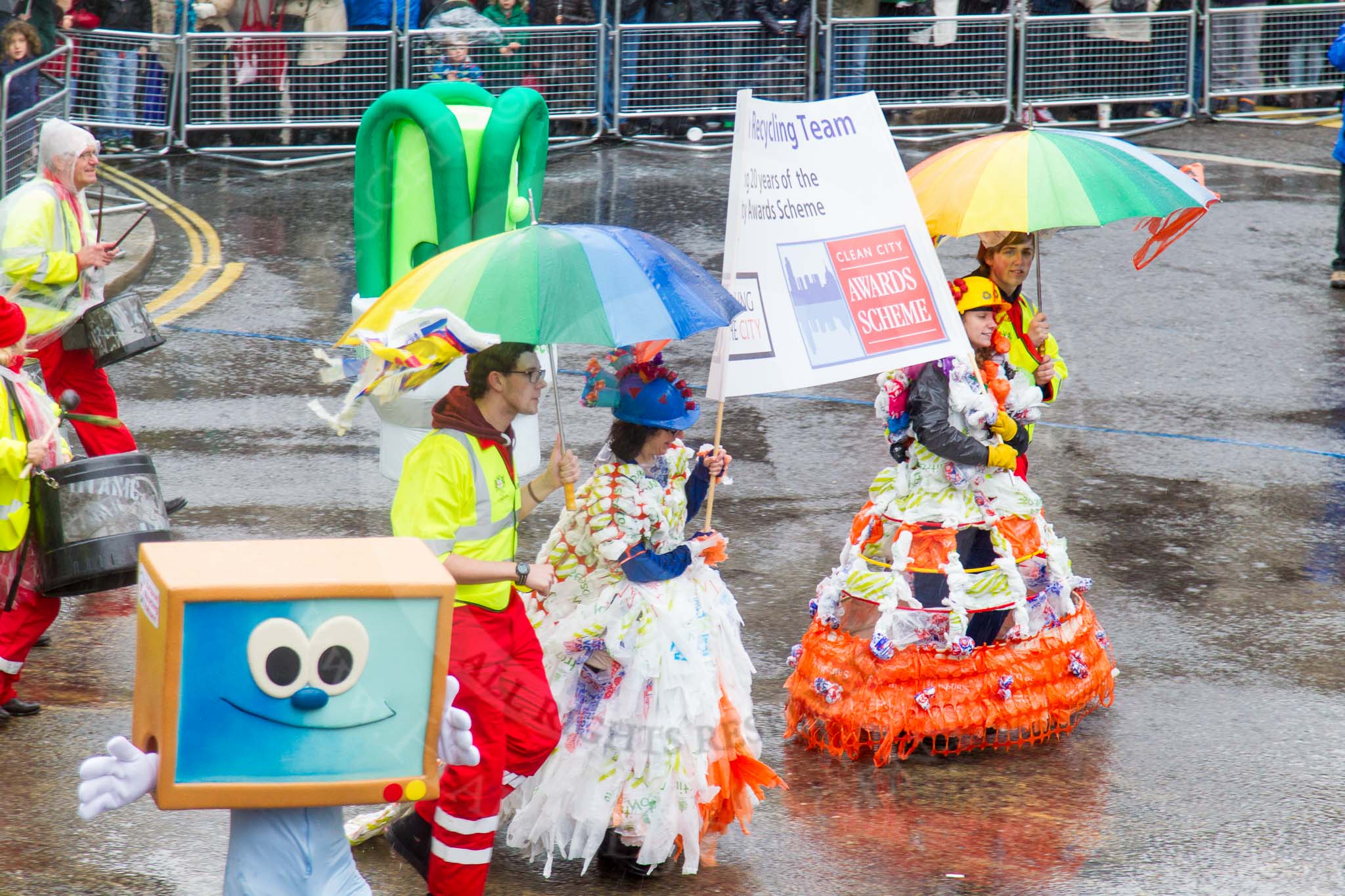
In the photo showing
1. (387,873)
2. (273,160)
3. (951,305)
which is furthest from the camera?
(273,160)

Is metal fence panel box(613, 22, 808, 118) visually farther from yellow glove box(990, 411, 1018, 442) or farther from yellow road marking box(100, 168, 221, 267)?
yellow glove box(990, 411, 1018, 442)

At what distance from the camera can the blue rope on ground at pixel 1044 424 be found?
30.7 ft

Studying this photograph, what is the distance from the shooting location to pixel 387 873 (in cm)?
509

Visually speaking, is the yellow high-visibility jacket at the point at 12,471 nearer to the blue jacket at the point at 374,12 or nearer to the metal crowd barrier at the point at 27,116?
the metal crowd barrier at the point at 27,116

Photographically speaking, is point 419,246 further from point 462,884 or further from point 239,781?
point 239,781

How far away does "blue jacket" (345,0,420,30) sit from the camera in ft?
49.8

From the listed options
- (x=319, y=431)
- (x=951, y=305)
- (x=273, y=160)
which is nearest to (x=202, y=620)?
(x=951, y=305)

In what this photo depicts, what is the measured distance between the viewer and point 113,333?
752cm

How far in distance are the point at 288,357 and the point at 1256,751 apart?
6.68m

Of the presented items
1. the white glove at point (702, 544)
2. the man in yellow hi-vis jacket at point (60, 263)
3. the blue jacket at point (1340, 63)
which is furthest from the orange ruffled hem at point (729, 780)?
the blue jacket at point (1340, 63)

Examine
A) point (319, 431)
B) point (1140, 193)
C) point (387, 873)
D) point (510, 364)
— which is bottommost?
point (387, 873)

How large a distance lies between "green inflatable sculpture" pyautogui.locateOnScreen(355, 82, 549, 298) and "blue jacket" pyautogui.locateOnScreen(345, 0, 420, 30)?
6914 millimetres

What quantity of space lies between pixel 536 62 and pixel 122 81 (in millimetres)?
3674

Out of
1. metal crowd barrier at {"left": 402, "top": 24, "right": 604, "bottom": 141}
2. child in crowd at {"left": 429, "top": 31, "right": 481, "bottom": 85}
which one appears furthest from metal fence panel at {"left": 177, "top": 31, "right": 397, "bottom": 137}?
child in crowd at {"left": 429, "top": 31, "right": 481, "bottom": 85}
